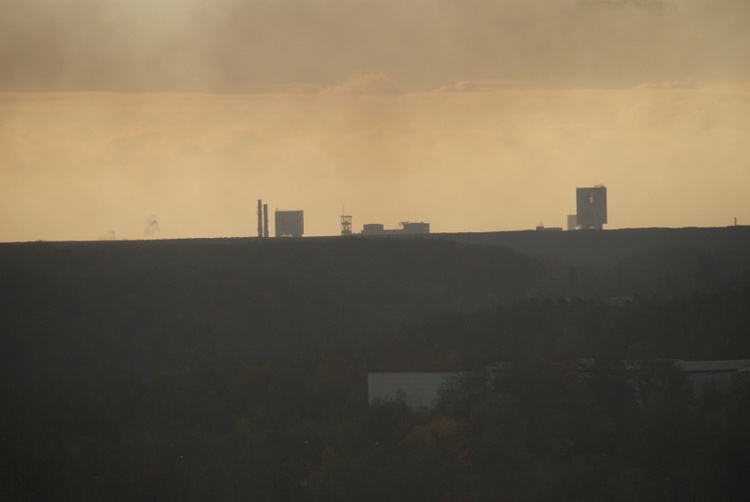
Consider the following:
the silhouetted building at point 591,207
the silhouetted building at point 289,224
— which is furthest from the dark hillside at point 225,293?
the silhouetted building at point 591,207

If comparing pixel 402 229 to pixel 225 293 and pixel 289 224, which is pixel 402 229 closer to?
pixel 289 224

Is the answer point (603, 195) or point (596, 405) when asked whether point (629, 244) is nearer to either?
point (603, 195)

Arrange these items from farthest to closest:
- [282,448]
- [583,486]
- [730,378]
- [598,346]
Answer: [598,346], [730,378], [282,448], [583,486]

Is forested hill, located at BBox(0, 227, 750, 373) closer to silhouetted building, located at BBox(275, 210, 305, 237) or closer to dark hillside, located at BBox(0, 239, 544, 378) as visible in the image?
dark hillside, located at BBox(0, 239, 544, 378)

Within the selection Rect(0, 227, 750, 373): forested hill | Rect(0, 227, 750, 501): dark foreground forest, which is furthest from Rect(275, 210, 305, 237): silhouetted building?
Rect(0, 227, 750, 501): dark foreground forest

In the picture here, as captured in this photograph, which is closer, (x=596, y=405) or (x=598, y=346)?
(x=596, y=405)

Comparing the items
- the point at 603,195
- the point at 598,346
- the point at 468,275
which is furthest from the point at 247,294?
the point at 603,195
